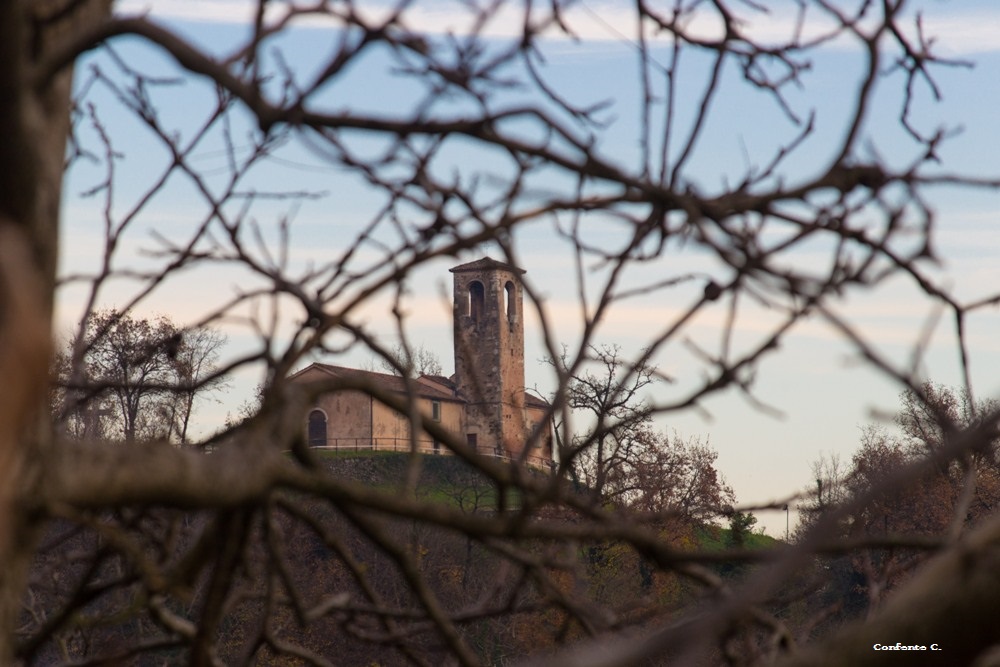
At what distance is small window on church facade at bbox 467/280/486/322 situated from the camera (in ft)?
179

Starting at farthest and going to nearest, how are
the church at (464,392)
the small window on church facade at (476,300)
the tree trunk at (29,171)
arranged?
1. the small window on church facade at (476,300)
2. the church at (464,392)
3. the tree trunk at (29,171)

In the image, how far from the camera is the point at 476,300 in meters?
55.7

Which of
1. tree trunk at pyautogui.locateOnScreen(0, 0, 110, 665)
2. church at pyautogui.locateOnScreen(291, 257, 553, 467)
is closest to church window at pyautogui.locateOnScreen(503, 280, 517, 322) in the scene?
church at pyautogui.locateOnScreen(291, 257, 553, 467)

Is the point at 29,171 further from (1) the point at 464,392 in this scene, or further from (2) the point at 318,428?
(1) the point at 464,392

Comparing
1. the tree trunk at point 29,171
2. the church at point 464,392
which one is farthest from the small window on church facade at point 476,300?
the tree trunk at point 29,171

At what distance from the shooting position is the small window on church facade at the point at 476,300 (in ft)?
179

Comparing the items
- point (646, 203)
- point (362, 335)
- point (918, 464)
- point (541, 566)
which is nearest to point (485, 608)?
point (541, 566)

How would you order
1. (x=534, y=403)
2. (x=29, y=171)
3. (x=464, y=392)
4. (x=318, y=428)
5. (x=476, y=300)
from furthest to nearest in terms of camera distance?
(x=464, y=392), (x=476, y=300), (x=318, y=428), (x=534, y=403), (x=29, y=171)

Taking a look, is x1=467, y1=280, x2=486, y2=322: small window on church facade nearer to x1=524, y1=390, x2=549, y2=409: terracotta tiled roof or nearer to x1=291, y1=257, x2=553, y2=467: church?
x1=291, y1=257, x2=553, y2=467: church

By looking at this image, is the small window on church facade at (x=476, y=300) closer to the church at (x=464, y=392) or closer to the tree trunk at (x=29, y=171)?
the church at (x=464, y=392)

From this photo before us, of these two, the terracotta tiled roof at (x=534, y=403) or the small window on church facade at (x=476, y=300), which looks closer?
the terracotta tiled roof at (x=534, y=403)

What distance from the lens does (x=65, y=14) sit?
162 centimetres

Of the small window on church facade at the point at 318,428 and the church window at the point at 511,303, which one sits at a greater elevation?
the church window at the point at 511,303

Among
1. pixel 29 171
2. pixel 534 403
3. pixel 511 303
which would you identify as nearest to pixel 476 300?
pixel 511 303
